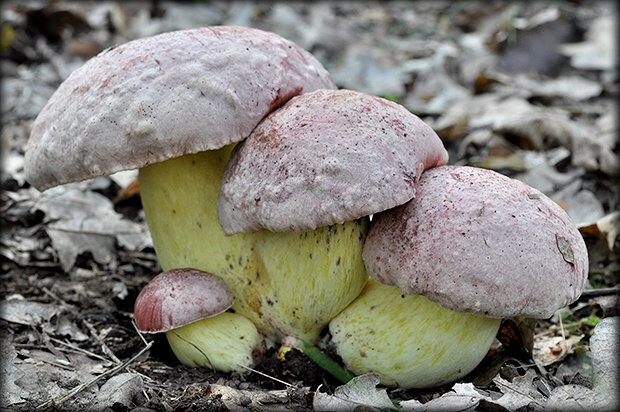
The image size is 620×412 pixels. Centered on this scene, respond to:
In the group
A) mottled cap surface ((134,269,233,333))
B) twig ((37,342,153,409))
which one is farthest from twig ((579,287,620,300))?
twig ((37,342,153,409))

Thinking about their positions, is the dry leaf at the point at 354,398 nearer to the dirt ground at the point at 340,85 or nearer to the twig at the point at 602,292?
the dirt ground at the point at 340,85

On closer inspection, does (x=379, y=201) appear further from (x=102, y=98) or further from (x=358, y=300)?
(x=102, y=98)

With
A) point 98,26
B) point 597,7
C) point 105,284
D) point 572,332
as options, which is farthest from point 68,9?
point 597,7

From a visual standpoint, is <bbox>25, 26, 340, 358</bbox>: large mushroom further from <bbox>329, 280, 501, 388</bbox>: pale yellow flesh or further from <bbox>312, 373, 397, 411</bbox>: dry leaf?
<bbox>312, 373, 397, 411</bbox>: dry leaf

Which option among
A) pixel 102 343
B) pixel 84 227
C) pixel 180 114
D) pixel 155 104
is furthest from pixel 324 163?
pixel 84 227

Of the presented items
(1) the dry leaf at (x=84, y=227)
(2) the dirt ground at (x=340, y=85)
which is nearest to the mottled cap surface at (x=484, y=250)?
(2) the dirt ground at (x=340, y=85)

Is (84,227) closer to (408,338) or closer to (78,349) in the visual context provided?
(78,349)
